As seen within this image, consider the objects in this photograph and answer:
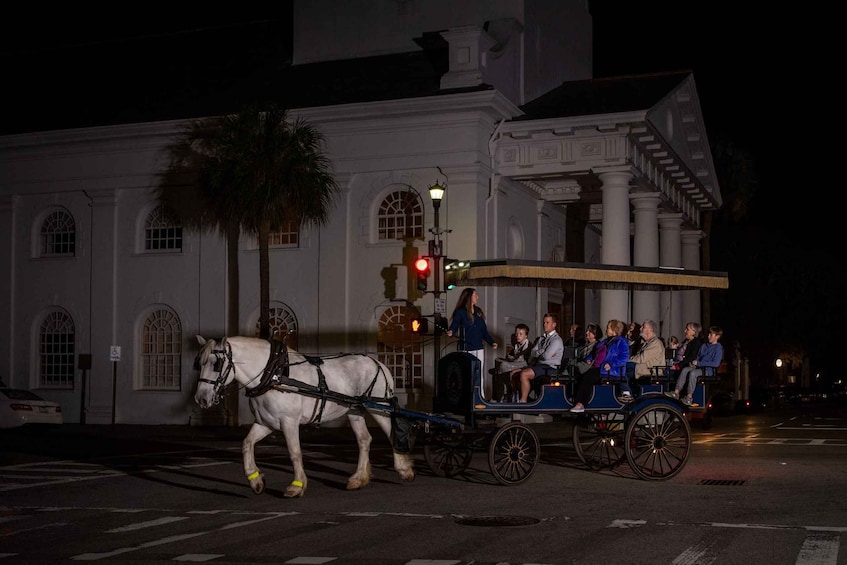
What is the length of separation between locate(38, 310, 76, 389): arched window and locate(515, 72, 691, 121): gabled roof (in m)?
15.5

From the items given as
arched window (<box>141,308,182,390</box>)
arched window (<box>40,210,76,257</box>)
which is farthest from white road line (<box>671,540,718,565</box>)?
arched window (<box>40,210,76,257</box>)

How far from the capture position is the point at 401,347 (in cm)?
3172

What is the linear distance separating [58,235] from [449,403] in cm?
2448

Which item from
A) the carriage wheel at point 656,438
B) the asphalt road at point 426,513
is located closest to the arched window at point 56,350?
the asphalt road at point 426,513

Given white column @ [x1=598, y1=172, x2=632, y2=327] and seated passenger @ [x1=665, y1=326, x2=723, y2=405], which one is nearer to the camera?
seated passenger @ [x1=665, y1=326, x2=723, y2=405]

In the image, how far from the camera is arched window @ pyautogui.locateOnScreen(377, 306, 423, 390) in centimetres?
3148

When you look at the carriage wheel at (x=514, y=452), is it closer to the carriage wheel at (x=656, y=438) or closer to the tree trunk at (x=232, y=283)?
the carriage wheel at (x=656, y=438)

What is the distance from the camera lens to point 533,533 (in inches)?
420

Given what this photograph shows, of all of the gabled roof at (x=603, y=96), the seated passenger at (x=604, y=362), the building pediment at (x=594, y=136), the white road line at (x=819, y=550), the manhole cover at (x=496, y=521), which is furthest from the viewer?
the gabled roof at (x=603, y=96)

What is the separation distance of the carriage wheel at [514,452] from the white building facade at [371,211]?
14.0 meters

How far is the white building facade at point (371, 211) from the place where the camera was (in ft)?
102

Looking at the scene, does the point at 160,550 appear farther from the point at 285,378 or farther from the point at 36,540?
the point at 285,378

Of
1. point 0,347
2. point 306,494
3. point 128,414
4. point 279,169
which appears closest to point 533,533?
point 306,494

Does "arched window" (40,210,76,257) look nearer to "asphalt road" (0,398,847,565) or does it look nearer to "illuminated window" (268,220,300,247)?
"illuminated window" (268,220,300,247)
